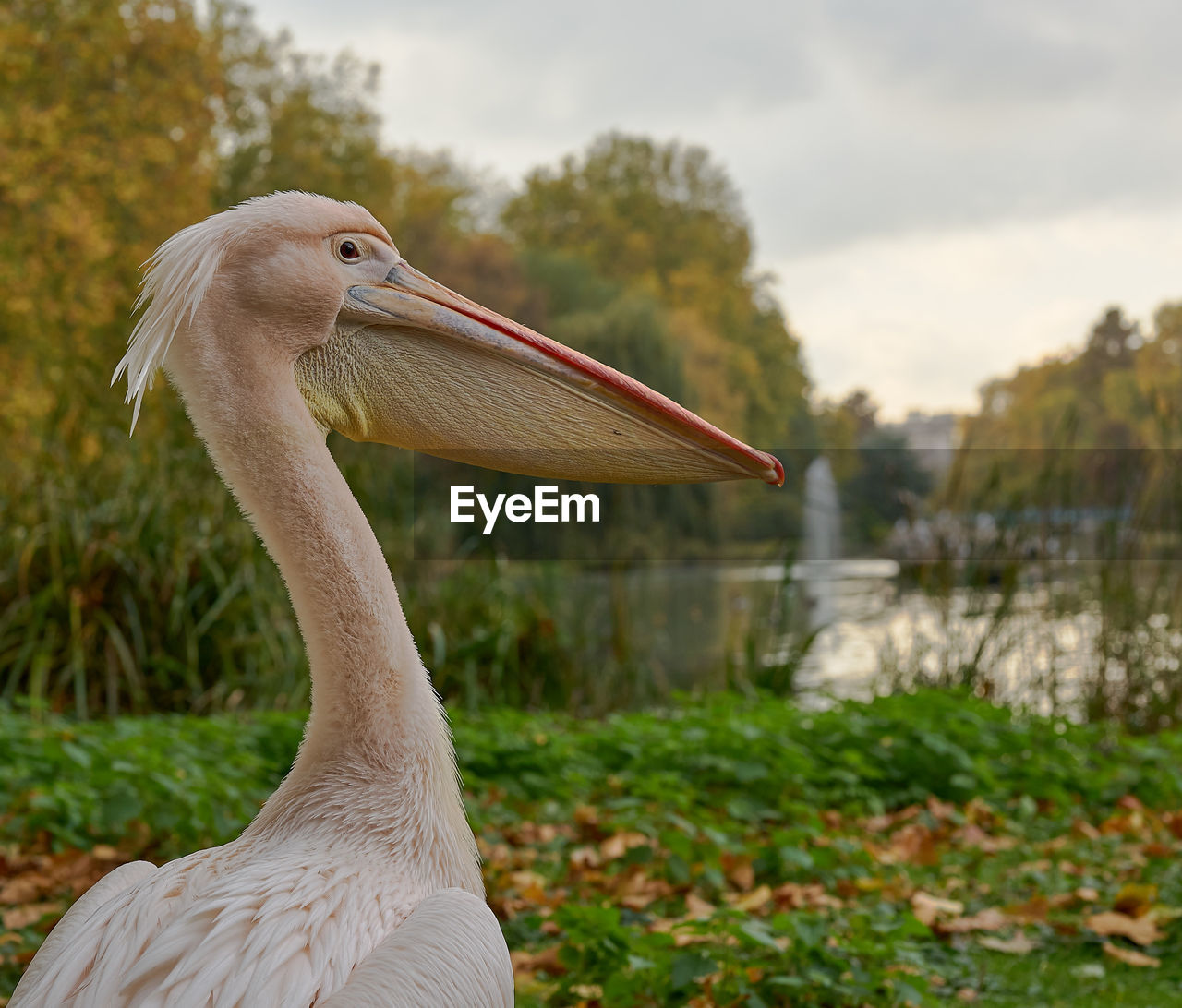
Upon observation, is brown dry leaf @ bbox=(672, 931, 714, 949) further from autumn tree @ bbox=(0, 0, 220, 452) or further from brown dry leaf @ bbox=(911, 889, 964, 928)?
autumn tree @ bbox=(0, 0, 220, 452)

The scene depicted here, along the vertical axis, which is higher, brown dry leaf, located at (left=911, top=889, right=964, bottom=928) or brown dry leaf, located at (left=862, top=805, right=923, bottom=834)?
brown dry leaf, located at (left=911, top=889, right=964, bottom=928)

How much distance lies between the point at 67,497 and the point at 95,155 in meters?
11.8

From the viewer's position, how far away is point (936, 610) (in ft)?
21.7

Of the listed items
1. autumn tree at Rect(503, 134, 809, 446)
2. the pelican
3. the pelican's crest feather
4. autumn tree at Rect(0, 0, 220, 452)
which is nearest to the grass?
the pelican

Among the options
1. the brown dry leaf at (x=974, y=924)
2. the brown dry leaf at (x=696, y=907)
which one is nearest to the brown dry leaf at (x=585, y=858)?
the brown dry leaf at (x=696, y=907)

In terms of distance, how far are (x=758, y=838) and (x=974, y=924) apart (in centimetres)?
93

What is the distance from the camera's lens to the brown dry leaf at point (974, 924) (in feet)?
10.4

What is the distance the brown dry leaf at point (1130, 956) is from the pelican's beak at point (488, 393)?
2.05 metres

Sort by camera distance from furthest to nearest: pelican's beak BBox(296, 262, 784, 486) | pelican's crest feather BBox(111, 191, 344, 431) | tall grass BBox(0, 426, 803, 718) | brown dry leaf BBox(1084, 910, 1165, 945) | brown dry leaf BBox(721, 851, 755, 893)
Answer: tall grass BBox(0, 426, 803, 718) < brown dry leaf BBox(721, 851, 755, 893) < brown dry leaf BBox(1084, 910, 1165, 945) < pelican's beak BBox(296, 262, 784, 486) < pelican's crest feather BBox(111, 191, 344, 431)

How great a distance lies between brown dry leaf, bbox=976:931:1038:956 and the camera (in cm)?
304

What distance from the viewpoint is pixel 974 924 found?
3188 millimetres

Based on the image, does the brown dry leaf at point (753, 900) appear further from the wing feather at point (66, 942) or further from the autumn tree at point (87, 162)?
the autumn tree at point (87, 162)

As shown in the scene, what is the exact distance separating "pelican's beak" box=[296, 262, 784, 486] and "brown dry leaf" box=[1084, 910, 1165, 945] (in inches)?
84.5

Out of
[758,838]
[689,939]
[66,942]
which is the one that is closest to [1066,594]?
[758,838]
